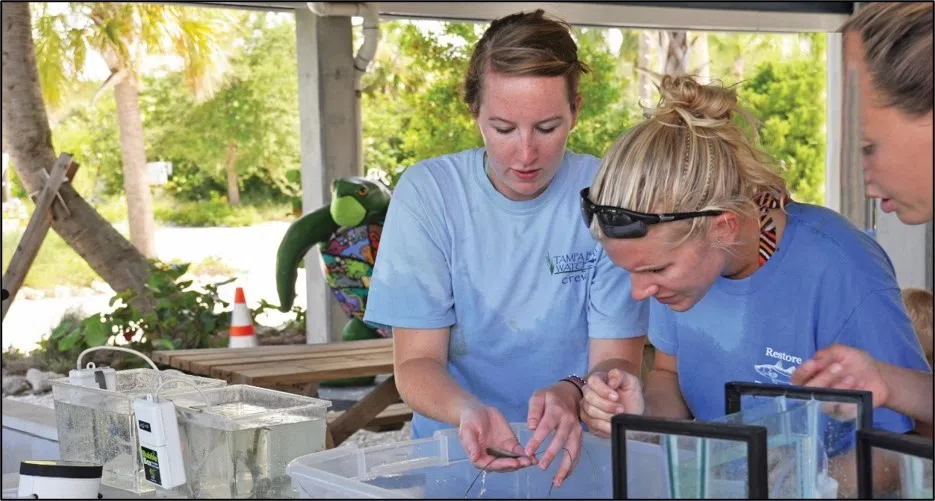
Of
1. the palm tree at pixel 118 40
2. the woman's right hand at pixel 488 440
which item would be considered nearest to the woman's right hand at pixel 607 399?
the woman's right hand at pixel 488 440

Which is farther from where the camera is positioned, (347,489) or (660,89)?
(660,89)

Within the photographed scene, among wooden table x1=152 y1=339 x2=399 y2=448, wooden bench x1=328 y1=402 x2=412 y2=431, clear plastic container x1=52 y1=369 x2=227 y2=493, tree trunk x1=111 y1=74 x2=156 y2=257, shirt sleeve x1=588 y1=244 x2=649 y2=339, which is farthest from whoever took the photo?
tree trunk x1=111 y1=74 x2=156 y2=257

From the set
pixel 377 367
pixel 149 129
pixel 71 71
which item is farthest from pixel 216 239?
pixel 377 367

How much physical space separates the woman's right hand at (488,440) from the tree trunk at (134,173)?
13638 millimetres

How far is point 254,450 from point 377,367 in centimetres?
250

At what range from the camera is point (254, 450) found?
188 centimetres

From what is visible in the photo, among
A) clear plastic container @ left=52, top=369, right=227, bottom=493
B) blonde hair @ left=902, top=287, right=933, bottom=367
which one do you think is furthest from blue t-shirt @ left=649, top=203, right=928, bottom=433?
blonde hair @ left=902, top=287, right=933, bottom=367

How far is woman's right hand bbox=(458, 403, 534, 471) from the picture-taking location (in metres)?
1.77

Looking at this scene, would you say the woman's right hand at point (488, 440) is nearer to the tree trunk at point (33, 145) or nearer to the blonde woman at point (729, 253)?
the blonde woman at point (729, 253)

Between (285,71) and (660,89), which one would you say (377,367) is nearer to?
(660,89)

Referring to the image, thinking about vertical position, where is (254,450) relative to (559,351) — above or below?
below

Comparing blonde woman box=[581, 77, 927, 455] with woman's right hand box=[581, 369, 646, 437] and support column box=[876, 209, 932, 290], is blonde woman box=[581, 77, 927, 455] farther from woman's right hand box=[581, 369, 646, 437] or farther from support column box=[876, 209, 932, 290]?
support column box=[876, 209, 932, 290]

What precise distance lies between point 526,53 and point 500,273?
417mm

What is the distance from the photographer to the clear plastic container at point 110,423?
1.98 m
